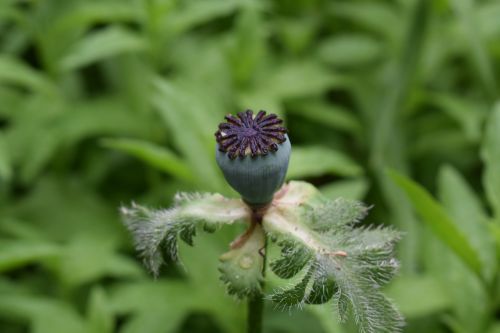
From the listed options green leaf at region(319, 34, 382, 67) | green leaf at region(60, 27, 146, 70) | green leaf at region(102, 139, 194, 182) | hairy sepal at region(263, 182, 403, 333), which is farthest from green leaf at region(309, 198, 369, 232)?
green leaf at region(319, 34, 382, 67)

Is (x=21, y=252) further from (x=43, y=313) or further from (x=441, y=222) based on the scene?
(x=441, y=222)

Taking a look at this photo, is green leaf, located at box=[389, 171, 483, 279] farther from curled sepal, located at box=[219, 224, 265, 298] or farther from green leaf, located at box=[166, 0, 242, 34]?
green leaf, located at box=[166, 0, 242, 34]

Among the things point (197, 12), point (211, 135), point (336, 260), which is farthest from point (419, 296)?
point (197, 12)

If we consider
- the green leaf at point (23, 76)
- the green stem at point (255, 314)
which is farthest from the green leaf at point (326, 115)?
the green stem at point (255, 314)

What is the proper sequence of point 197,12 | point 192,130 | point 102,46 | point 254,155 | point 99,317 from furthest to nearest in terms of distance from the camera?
point 197,12
point 102,46
point 192,130
point 99,317
point 254,155

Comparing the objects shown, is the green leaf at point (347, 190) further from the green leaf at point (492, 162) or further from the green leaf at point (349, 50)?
the green leaf at point (349, 50)

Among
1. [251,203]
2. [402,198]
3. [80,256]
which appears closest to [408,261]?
[402,198]
